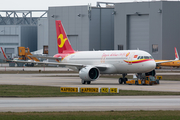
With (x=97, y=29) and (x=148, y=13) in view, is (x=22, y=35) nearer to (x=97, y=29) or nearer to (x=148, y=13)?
(x=97, y=29)

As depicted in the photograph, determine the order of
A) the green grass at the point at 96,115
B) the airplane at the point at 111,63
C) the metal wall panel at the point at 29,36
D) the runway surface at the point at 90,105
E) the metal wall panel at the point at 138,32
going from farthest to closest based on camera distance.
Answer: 1. the metal wall panel at the point at 29,36
2. the metal wall panel at the point at 138,32
3. the airplane at the point at 111,63
4. the runway surface at the point at 90,105
5. the green grass at the point at 96,115

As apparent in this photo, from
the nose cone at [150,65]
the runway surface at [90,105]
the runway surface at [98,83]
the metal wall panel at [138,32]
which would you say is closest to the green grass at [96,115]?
the runway surface at [90,105]

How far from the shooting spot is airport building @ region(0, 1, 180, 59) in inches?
3809

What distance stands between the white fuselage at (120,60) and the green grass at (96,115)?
23.5 m

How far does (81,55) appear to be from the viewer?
5184cm

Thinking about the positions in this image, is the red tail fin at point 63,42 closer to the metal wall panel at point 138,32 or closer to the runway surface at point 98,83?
the runway surface at point 98,83

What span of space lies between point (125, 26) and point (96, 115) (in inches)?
3376

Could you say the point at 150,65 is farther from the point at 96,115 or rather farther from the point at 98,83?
the point at 96,115

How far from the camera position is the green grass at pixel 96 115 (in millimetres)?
16703

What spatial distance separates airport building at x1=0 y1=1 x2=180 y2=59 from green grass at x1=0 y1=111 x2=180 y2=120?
262ft

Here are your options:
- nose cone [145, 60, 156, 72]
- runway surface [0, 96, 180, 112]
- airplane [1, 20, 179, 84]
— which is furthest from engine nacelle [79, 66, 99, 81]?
runway surface [0, 96, 180, 112]

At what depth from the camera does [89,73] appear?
43.2 m

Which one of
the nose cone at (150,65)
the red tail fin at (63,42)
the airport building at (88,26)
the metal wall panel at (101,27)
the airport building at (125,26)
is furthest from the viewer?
the metal wall panel at (101,27)

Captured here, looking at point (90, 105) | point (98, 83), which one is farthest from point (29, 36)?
point (90, 105)
